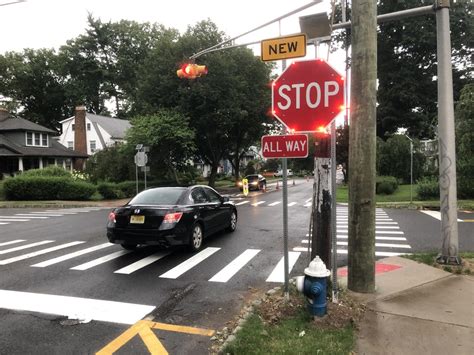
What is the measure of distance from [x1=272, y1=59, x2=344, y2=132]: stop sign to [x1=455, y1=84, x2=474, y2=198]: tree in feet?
56.4

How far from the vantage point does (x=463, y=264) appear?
6.83 metres

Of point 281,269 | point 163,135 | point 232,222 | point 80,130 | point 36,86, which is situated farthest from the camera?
point 36,86

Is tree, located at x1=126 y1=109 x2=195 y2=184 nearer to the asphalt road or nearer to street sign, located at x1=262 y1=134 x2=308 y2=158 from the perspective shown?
the asphalt road

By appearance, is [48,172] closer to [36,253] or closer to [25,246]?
[25,246]

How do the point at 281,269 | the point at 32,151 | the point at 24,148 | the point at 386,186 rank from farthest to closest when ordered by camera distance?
the point at 32,151 < the point at 24,148 < the point at 386,186 < the point at 281,269

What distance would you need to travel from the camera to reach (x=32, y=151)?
37.0 metres

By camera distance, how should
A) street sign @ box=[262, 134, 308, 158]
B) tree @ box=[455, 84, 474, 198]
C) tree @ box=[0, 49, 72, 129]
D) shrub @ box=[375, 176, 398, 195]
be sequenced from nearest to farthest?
1. street sign @ box=[262, 134, 308, 158]
2. tree @ box=[455, 84, 474, 198]
3. shrub @ box=[375, 176, 398, 195]
4. tree @ box=[0, 49, 72, 129]

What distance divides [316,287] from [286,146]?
1.70 meters

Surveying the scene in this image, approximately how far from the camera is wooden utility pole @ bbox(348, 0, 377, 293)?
5109 mm

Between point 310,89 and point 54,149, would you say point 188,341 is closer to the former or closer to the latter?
point 310,89

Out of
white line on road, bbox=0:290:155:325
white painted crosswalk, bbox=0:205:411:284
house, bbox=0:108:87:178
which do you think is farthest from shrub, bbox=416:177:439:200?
house, bbox=0:108:87:178

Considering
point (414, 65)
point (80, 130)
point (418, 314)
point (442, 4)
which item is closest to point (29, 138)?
point (80, 130)

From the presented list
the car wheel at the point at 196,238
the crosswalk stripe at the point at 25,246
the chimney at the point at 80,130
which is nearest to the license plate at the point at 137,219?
the car wheel at the point at 196,238

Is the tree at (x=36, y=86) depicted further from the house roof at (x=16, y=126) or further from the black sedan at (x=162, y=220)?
the black sedan at (x=162, y=220)
